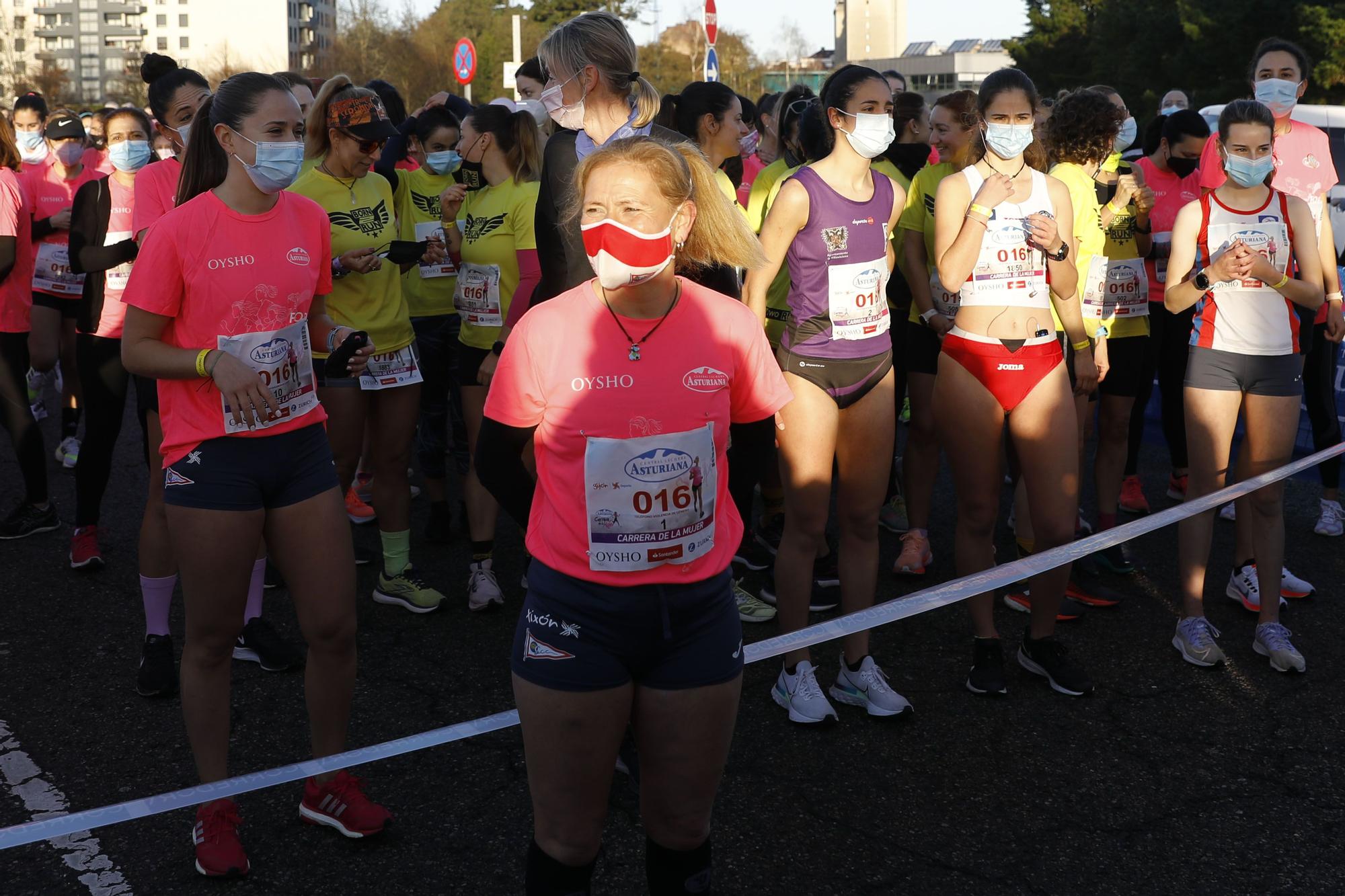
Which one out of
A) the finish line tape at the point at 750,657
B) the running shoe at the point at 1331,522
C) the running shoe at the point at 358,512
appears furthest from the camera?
the running shoe at the point at 358,512

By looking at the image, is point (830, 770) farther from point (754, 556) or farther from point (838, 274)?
point (754, 556)

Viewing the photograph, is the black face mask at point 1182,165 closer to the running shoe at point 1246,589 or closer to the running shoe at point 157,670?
the running shoe at point 1246,589

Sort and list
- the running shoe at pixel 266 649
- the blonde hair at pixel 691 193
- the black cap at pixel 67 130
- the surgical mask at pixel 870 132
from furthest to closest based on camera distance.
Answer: the black cap at pixel 67 130 < the running shoe at pixel 266 649 < the surgical mask at pixel 870 132 < the blonde hair at pixel 691 193

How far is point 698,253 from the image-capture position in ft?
9.36

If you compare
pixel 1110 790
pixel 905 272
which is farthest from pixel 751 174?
pixel 1110 790

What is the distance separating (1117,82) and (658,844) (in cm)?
4222

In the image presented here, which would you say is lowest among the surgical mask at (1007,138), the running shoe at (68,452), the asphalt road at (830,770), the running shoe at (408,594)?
the asphalt road at (830,770)

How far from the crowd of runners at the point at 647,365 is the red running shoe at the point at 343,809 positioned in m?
0.01

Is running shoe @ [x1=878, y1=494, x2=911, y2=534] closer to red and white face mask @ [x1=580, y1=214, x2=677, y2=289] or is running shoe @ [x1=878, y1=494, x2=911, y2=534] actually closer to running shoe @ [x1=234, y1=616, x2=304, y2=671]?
running shoe @ [x1=234, y1=616, x2=304, y2=671]

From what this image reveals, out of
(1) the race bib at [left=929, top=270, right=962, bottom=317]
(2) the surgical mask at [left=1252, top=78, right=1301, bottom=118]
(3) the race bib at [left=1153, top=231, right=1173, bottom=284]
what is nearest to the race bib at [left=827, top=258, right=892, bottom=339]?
(1) the race bib at [left=929, top=270, right=962, bottom=317]

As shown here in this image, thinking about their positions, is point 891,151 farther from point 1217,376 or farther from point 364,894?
point 364,894

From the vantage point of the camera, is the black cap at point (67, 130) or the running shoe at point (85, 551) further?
the black cap at point (67, 130)

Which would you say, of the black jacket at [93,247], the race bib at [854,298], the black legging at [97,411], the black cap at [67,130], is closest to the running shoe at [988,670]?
the race bib at [854,298]

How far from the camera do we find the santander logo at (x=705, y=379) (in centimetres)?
263
